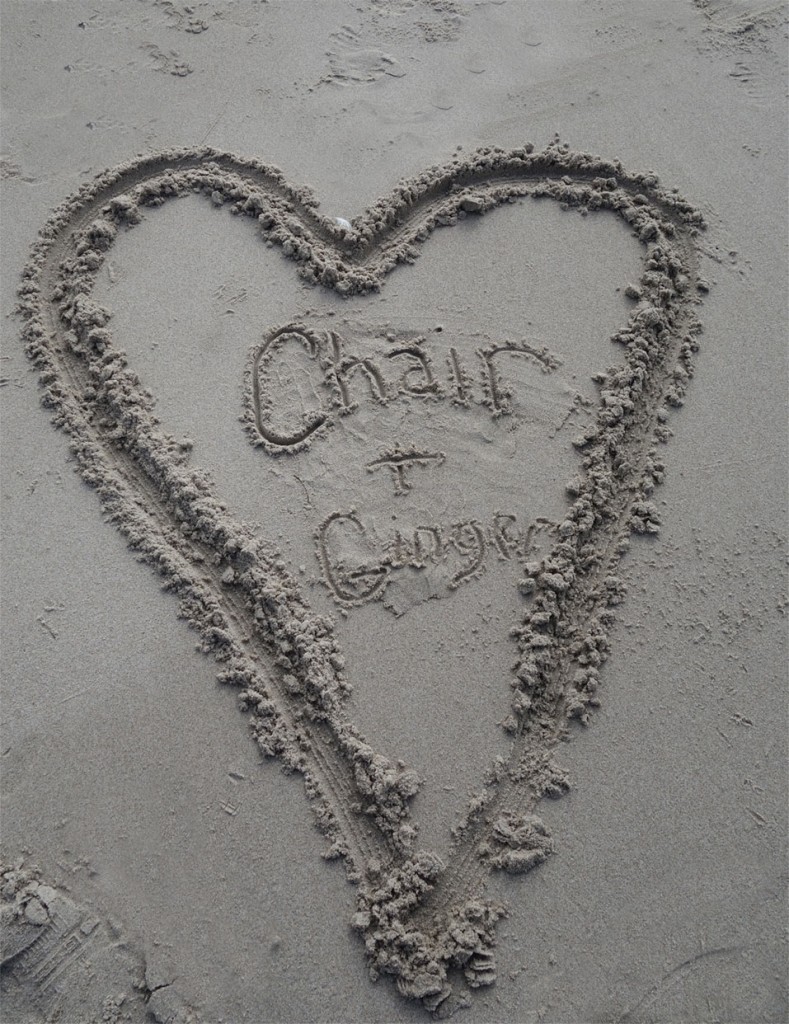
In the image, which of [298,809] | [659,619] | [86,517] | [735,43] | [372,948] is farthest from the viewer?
[735,43]

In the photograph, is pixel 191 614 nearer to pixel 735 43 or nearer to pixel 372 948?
pixel 372 948

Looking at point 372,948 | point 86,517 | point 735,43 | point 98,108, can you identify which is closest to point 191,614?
point 86,517

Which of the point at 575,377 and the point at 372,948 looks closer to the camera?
the point at 372,948
